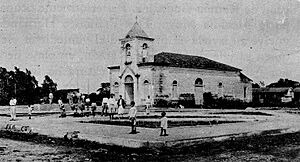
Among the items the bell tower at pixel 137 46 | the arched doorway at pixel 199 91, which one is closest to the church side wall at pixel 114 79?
the bell tower at pixel 137 46

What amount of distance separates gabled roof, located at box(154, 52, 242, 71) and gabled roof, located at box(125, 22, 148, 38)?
10.7 feet

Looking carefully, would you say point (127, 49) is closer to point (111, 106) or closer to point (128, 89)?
point (128, 89)

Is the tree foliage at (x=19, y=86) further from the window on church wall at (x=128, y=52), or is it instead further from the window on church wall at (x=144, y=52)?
the window on church wall at (x=144, y=52)

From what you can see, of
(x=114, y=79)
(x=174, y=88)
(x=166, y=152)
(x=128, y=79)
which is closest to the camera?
(x=166, y=152)

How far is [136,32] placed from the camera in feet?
147

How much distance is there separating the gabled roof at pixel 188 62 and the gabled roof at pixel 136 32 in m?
3.26

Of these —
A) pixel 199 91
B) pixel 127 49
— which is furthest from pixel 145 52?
pixel 199 91

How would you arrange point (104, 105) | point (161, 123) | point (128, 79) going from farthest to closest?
point (128, 79) → point (104, 105) → point (161, 123)

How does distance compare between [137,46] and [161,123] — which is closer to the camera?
[161,123]

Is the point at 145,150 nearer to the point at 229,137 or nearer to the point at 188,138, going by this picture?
the point at 188,138

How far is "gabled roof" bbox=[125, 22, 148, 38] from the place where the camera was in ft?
146

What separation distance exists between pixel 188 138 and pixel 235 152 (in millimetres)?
1788

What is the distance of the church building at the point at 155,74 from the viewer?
4416cm

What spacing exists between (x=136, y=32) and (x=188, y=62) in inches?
321
